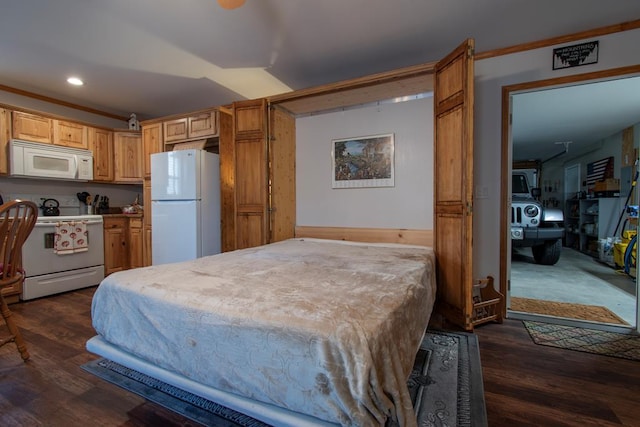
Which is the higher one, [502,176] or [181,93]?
[181,93]

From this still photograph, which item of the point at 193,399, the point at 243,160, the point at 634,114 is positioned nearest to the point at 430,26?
the point at 243,160

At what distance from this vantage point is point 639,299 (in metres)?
2.28

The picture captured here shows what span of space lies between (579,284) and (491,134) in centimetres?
267

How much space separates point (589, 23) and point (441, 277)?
7.70ft

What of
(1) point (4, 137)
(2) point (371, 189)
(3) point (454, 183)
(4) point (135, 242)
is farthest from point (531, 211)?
(1) point (4, 137)

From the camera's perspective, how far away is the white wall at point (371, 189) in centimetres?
296

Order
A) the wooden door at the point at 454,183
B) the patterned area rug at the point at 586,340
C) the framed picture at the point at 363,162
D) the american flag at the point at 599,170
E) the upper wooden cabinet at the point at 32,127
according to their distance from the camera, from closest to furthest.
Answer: the patterned area rug at the point at 586,340, the wooden door at the point at 454,183, the framed picture at the point at 363,162, the upper wooden cabinet at the point at 32,127, the american flag at the point at 599,170

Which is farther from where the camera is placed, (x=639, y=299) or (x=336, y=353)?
(x=639, y=299)

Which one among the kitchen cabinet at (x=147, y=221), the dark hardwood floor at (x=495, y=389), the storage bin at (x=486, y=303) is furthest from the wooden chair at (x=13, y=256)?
the storage bin at (x=486, y=303)

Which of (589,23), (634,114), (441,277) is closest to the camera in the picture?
(589,23)

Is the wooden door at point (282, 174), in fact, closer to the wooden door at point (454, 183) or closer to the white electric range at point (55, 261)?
the wooden door at point (454, 183)

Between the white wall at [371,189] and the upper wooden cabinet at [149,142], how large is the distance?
2065 millimetres

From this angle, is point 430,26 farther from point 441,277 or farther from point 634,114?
point 634,114

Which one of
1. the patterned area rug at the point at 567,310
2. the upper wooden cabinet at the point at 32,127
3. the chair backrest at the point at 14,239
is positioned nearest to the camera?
the chair backrest at the point at 14,239
